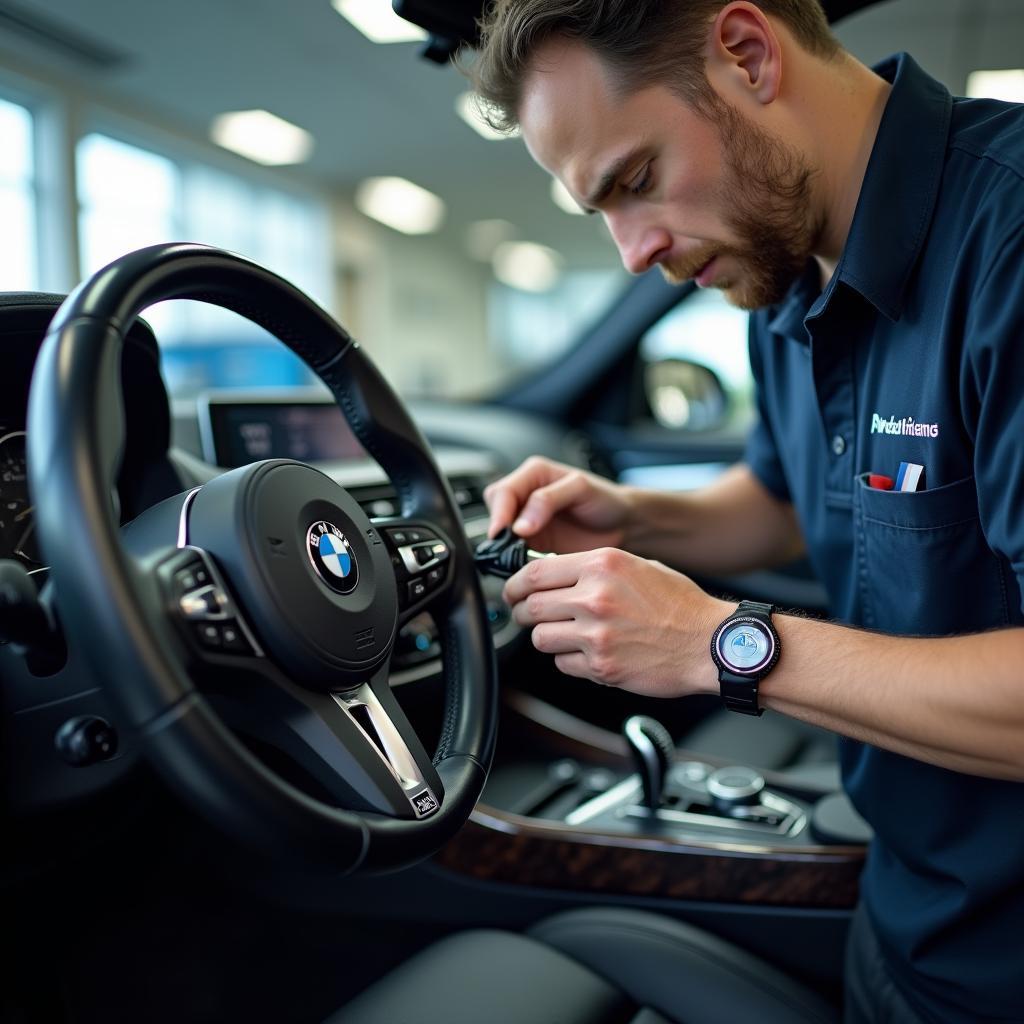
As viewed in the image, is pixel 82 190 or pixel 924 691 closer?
pixel 924 691

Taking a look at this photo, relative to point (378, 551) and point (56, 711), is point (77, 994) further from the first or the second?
point (378, 551)

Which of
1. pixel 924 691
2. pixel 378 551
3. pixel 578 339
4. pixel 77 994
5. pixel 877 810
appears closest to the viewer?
pixel 924 691

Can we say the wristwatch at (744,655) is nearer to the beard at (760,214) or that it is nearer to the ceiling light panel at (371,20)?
the beard at (760,214)

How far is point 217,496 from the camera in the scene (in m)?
0.66

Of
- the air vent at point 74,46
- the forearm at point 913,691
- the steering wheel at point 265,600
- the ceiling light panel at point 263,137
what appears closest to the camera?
the steering wheel at point 265,600

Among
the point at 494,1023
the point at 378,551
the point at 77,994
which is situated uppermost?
the point at 378,551

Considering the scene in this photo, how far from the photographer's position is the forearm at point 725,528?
47.3 inches

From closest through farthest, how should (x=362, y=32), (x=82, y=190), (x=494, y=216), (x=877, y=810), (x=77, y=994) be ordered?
(x=877, y=810) < (x=77, y=994) < (x=362, y=32) < (x=82, y=190) < (x=494, y=216)

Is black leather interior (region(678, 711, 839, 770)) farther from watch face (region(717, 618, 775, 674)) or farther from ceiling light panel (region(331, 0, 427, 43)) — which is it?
ceiling light panel (region(331, 0, 427, 43))

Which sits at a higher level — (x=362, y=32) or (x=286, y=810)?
(x=362, y=32)

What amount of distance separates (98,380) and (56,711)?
0.31m

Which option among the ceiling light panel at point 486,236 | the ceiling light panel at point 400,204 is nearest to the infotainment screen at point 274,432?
the ceiling light panel at point 400,204

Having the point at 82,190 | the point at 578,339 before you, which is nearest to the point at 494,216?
the point at 82,190

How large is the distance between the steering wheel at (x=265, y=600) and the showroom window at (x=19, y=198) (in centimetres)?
505
